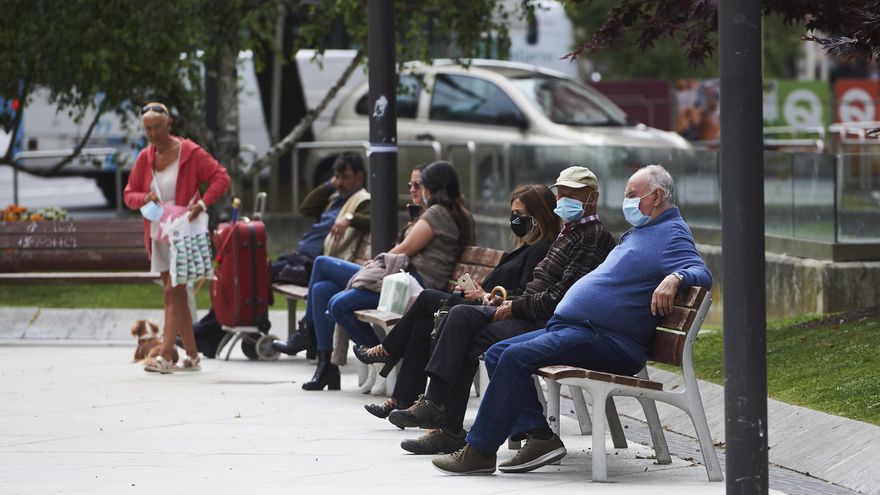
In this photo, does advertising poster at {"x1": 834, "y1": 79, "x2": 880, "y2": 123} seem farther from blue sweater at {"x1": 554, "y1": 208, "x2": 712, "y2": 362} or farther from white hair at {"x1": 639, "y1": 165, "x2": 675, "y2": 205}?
blue sweater at {"x1": 554, "y1": 208, "x2": 712, "y2": 362}

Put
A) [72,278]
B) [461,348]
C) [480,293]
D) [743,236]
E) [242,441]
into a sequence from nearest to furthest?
[743,236], [461,348], [480,293], [242,441], [72,278]

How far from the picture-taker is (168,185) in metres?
11.4

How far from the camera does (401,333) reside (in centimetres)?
878

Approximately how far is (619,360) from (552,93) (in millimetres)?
13479

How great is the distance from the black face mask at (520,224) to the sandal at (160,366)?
382cm

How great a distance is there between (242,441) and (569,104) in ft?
40.8

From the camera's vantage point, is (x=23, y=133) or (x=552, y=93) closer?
(x=552, y=93)

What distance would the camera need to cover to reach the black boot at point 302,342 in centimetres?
1131

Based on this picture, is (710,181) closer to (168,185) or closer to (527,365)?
(168,185)

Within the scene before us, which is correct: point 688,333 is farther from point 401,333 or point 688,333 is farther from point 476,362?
point 401,333

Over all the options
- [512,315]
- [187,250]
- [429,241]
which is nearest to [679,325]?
[512,315]

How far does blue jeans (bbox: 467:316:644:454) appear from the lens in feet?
24.0

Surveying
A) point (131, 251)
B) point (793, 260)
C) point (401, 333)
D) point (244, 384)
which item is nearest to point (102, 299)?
point (131, 251)

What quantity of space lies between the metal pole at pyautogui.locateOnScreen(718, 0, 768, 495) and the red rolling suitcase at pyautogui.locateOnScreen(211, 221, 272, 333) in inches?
249
